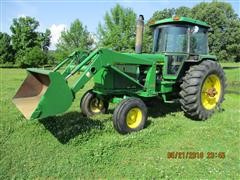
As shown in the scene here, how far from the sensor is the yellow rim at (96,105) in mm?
7754

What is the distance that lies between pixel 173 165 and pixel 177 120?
8.21ft

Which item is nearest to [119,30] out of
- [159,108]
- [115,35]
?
[115,35]

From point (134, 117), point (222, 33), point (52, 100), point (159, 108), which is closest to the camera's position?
point (52, 100)

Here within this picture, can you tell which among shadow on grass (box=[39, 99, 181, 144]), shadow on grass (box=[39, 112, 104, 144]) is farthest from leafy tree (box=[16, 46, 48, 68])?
shadow on grass (box=[39, 112, 104, 144])

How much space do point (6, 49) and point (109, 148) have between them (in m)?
49.9

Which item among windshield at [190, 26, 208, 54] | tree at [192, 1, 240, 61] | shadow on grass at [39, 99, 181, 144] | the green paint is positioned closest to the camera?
the green paint

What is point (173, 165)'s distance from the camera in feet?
16.3

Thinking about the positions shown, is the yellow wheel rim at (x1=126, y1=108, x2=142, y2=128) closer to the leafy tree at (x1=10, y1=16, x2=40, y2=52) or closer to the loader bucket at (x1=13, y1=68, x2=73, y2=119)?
the loader bucket at (x1=13, y1=68, x2=73, y2=119)

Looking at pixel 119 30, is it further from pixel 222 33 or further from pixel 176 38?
pixel 176 38

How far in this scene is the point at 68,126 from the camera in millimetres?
6375

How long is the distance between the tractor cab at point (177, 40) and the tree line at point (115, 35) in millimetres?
19121

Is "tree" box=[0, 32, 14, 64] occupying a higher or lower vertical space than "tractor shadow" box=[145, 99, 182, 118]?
higher

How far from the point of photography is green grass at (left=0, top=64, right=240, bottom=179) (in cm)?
476

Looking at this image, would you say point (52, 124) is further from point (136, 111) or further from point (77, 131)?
point (136, 111)
